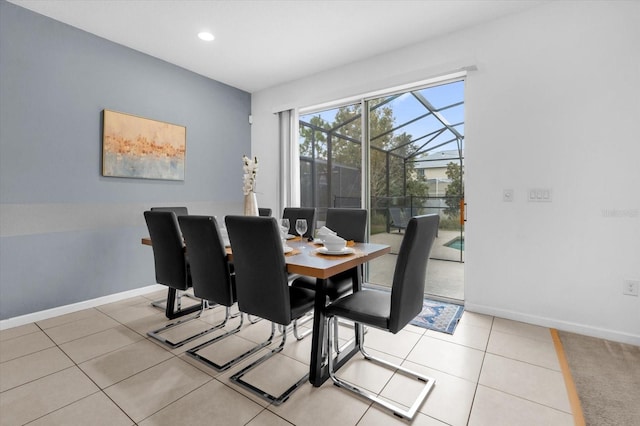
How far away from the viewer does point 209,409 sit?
5.35ft

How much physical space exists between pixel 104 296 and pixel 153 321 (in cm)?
90

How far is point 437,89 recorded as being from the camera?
3.39m

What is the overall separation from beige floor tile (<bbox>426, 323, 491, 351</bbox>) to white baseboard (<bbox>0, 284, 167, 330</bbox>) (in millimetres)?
3165

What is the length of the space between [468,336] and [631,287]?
127 centimetres

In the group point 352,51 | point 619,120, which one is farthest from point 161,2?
point 619,120

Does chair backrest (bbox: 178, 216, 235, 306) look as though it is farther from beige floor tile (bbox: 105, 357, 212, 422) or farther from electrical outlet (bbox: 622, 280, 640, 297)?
electrical outlet (bbox: 622, 280, 640, 297)

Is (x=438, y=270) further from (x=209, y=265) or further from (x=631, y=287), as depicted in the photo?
(x=209, y=265)

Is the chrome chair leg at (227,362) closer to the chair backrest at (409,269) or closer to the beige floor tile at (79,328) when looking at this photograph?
the beige floor tile at (79,328)

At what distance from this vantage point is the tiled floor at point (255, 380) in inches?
62.2

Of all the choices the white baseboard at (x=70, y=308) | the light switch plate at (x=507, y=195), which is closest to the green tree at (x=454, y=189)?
the light switch plate at (x=507, y=195)

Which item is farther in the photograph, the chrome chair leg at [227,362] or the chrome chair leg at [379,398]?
the chrome chair leg at [227,362]

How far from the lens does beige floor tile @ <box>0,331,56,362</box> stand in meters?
2.21

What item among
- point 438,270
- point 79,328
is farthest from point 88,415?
point 438,270

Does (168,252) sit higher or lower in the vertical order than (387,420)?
higher
